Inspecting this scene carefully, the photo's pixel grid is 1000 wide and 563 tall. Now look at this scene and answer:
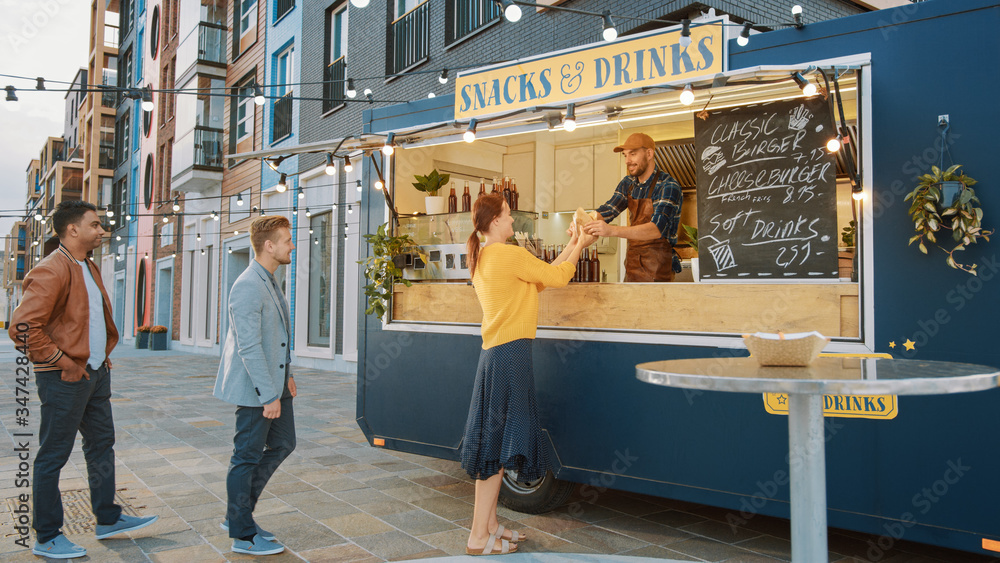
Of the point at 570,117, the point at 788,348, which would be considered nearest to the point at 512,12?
the point at 570,117

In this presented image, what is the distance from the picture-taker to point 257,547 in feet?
13.2

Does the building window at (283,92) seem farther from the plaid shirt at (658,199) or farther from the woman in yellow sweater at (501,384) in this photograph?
the woman in yellow sweater at (501,384)

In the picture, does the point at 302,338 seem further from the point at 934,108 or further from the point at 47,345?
the point at 934,108

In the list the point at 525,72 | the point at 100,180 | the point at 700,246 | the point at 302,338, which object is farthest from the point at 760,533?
the point at 100,180

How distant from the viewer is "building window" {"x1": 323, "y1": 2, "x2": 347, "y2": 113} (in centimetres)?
1553

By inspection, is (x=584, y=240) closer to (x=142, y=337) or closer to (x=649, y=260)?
(x=649, y=260)

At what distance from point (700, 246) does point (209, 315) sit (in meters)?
19.8

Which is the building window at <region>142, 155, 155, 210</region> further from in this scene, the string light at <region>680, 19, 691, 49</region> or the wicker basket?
the wicker basket

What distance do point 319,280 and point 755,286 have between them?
13.0m

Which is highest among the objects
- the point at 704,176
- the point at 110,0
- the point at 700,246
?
the point at 110,0

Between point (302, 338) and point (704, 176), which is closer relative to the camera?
point (704, 176)

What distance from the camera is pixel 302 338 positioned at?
1616cm

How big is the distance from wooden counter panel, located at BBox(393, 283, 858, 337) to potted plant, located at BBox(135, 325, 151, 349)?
2243cm

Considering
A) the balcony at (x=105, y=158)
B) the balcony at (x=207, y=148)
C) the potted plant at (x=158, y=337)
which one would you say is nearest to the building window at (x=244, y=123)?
the balcony at (x=207, y=148)
